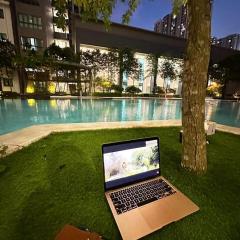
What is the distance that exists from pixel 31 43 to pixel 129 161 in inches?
943

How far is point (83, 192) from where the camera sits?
239 cm

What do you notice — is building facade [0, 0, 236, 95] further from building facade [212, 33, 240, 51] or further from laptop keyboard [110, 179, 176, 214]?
building facade [212, 33, 240, 51]

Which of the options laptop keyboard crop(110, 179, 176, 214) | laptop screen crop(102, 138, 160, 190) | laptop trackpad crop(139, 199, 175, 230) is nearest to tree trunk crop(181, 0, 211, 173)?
laptop screen crop(102, 138, 160, 190)

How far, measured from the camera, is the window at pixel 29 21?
19.6m

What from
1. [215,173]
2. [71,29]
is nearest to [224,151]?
[215,173]

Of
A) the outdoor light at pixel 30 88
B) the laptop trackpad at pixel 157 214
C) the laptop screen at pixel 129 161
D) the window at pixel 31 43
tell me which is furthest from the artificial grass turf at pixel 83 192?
the window at pixel 31 43

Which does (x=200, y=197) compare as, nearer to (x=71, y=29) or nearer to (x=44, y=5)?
(x=71, y=29)

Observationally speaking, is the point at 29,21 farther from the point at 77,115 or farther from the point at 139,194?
the point at 139,194

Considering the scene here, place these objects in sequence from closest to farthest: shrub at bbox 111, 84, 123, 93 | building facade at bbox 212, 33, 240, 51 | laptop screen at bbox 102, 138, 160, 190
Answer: laptop screen at bbox 102, 138, 160, 190
shrub at bbox 111, 84, 123, 93
building facade at bbox 212, 33, 240, 51

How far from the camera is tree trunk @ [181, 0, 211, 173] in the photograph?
7.78 ft

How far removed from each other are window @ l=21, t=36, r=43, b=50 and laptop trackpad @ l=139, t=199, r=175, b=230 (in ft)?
77.4

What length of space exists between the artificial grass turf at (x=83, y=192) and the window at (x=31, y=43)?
67.5ft

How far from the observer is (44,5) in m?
20.8

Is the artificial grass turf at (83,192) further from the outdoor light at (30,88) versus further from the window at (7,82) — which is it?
the window at (7,82)
